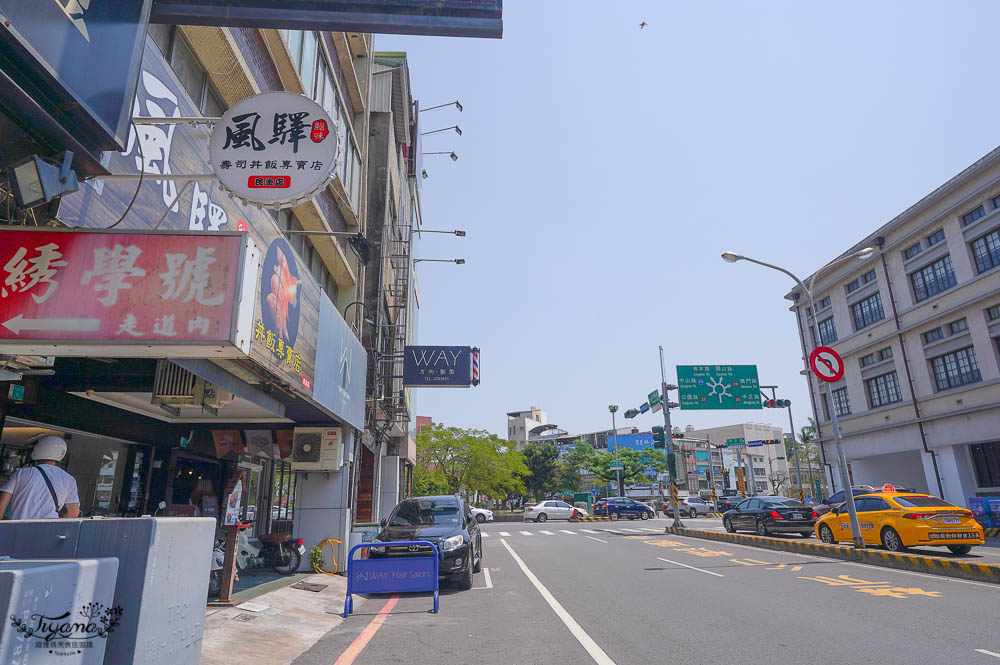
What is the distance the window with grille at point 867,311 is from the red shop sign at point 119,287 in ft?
123

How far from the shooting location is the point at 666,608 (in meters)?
8.14

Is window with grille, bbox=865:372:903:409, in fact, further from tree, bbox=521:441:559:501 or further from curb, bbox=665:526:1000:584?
tree, bbox=521:441:559:501

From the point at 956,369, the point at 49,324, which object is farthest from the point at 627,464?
the point at 49,324

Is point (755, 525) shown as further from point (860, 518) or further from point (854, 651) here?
point (854, 651)

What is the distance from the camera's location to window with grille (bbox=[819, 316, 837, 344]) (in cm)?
3814

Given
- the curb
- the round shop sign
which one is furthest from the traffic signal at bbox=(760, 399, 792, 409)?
the round shop sign

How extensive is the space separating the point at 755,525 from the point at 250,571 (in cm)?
1713

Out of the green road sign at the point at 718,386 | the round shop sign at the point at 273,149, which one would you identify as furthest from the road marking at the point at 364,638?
the green road sign at the point at 718,386

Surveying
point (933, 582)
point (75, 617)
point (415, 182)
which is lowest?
point (933, 582)

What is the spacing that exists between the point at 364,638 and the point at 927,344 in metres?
33.7

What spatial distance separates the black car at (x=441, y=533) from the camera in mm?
10148

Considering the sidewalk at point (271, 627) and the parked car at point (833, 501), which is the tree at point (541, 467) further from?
the sidewalk at point (271, 627)

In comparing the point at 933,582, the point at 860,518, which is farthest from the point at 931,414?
the point at 933,582

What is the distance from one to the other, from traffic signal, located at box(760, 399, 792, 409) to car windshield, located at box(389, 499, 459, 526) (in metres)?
20.3
